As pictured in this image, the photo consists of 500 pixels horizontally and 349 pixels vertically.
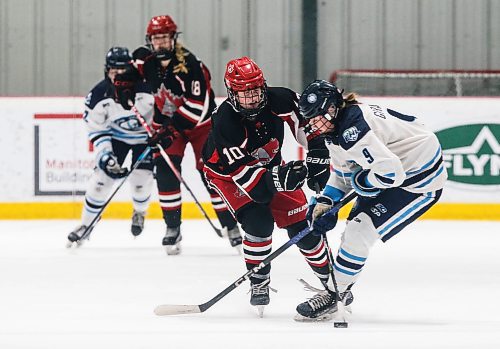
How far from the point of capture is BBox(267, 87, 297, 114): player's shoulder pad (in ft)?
11.8

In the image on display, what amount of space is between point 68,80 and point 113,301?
5.16m

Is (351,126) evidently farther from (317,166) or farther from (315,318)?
(315,318)

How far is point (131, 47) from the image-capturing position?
8633mm

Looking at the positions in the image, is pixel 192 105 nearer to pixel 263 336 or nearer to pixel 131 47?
pixel 263 336

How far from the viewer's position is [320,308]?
133 inches

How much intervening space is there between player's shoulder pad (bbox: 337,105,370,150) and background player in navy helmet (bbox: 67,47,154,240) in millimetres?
2267

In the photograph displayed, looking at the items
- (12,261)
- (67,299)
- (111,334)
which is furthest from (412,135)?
(12,261)

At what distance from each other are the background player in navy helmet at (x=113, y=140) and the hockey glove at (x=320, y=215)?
2120 mm

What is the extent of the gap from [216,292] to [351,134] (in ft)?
Result: 3.96

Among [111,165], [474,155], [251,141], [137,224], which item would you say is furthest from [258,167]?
[474,155]

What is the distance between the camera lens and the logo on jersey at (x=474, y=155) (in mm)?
6605

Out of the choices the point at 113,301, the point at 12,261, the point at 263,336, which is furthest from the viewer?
the point at 12,261

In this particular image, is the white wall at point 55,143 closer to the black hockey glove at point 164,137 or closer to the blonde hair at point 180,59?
the black hockey glove at point 164,137

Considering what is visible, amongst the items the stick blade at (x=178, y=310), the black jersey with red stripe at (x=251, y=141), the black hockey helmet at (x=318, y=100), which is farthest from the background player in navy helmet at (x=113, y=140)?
the black hockey helmet at (x=318, y=100)
